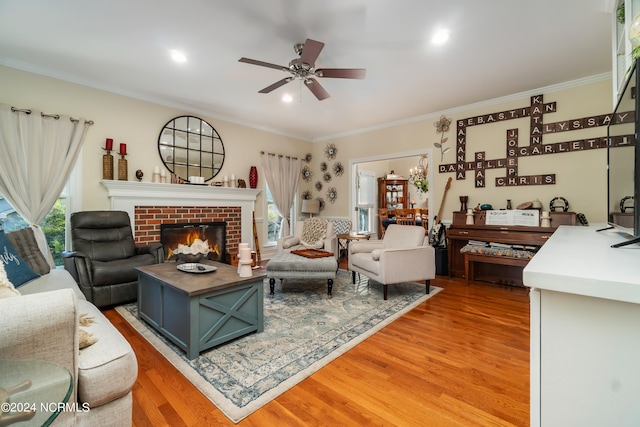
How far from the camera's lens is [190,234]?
4316mm

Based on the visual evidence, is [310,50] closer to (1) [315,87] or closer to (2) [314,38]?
(2) [314,38]

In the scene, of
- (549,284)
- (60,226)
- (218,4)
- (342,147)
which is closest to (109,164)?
(60,226)

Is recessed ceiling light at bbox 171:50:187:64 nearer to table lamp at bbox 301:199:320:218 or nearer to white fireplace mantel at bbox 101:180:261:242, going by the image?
white fireplace mantel at bbox 101:180:261:242

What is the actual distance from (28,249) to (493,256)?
15.9ft

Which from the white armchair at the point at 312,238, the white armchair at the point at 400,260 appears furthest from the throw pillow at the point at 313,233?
the white armchair at the point at 400,260

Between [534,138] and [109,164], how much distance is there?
216 inches

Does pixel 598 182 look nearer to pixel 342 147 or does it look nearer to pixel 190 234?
pixel 342 147

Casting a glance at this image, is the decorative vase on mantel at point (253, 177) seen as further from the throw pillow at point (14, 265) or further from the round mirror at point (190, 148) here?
the throw pillow at point (14, 265)

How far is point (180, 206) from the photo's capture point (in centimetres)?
417

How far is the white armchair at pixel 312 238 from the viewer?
13.7 ft

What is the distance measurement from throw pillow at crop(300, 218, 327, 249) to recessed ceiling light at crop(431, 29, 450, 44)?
2.73 metres

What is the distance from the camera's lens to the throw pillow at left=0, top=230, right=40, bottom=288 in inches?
78.2

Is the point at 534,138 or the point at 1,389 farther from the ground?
the point at 534,138

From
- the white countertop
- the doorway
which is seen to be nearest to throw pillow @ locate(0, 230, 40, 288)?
the white countertop
